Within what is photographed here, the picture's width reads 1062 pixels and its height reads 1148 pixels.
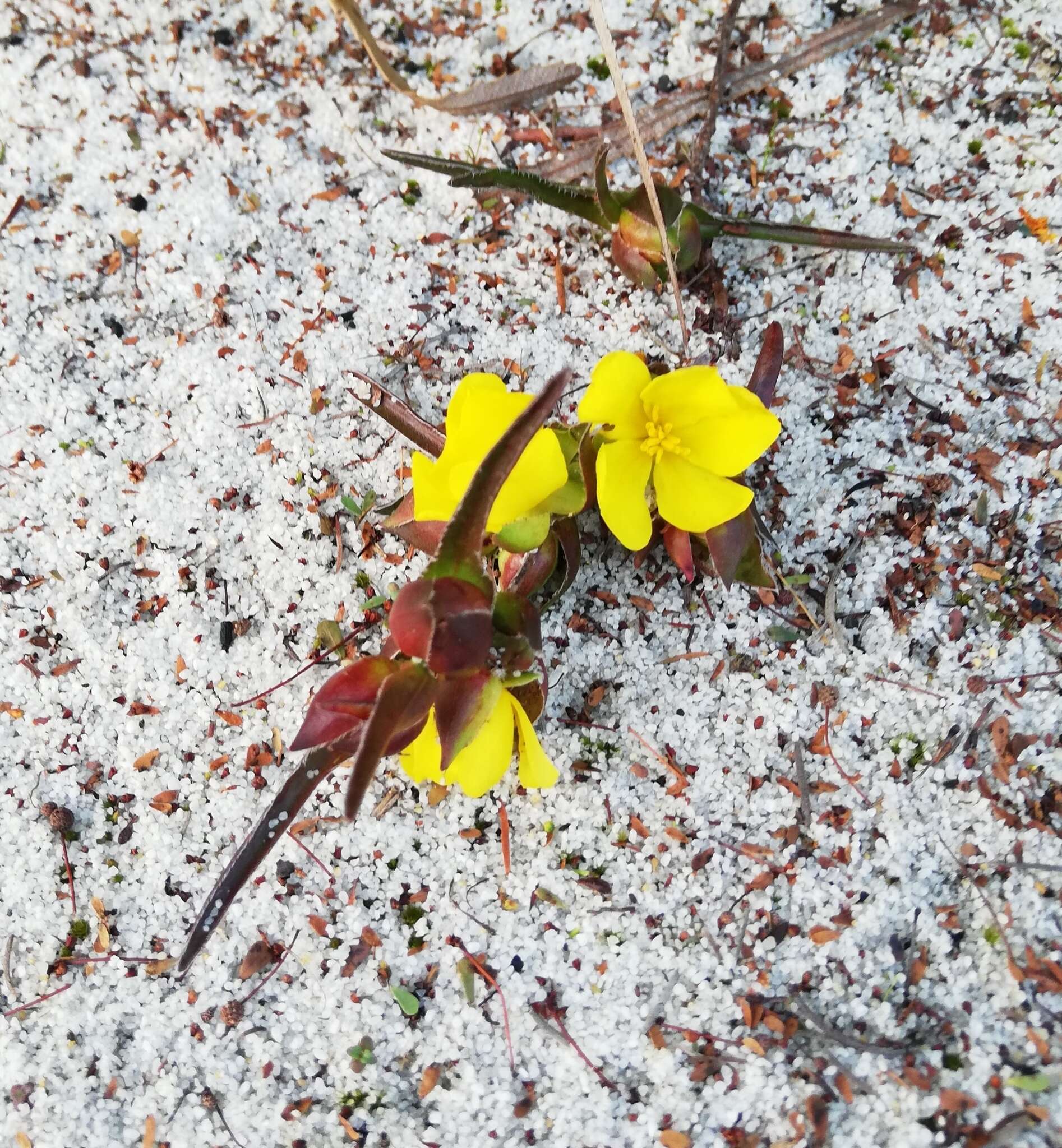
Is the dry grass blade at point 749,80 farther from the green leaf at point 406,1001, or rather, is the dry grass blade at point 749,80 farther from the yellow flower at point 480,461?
the green leaf at point 406,1001

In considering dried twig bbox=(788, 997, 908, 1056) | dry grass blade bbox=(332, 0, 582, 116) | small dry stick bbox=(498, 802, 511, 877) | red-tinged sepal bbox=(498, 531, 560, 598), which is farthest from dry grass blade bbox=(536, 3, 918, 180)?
dried twig bbox=(788, 997, 908, 1056)

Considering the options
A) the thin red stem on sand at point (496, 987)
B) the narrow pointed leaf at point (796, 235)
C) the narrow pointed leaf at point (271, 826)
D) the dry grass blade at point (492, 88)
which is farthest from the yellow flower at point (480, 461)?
the dry grass blade at point (492, 88)

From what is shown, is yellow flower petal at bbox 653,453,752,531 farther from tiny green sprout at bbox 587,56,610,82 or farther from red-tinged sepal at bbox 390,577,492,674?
tiny green sprout at bbox 587,56,610,82

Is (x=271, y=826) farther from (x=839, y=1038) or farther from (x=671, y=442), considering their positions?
(x=839, y=1038)

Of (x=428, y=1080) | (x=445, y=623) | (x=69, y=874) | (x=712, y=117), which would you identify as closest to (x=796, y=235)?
(x=712, y=117)

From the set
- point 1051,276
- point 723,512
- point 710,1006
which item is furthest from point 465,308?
point 710,1006

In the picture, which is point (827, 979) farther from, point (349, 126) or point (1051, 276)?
point (349, 126)

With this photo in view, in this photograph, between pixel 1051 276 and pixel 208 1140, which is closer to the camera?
pixel 208 1140
